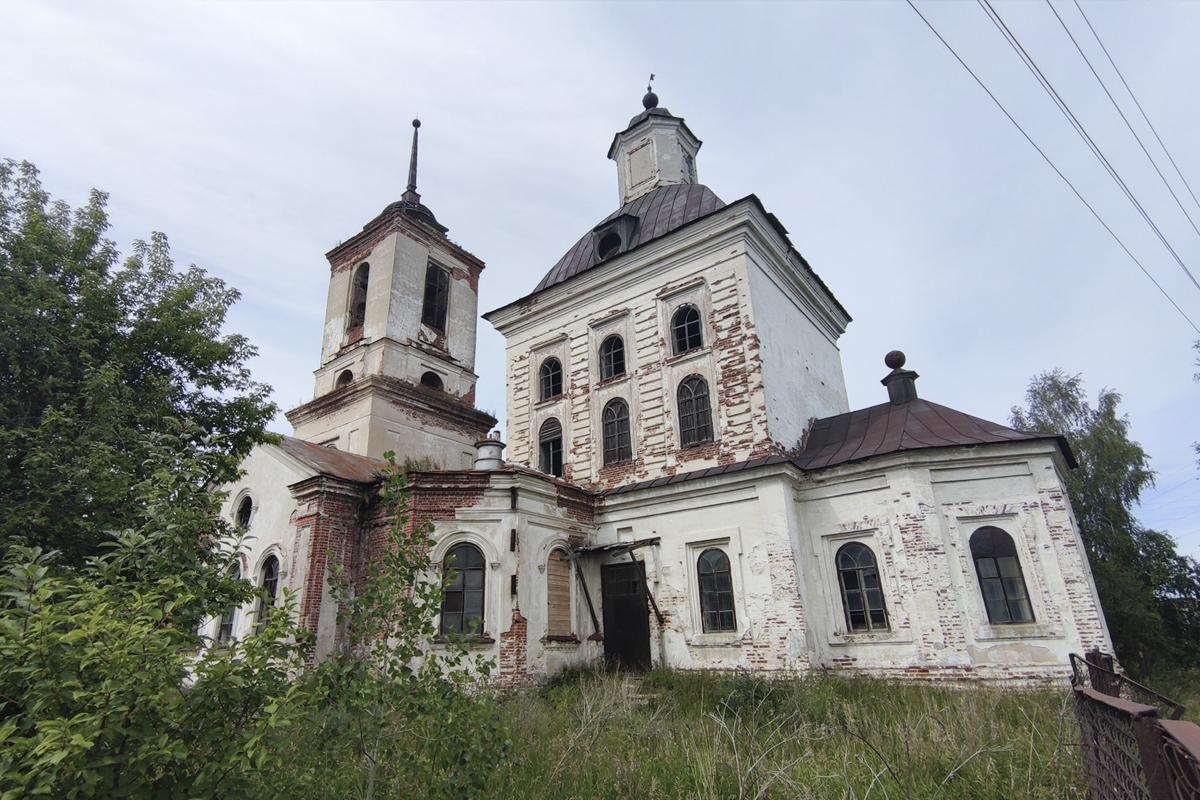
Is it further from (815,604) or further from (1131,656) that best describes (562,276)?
(1131,656)

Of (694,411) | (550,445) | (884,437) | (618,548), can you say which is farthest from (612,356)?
(884,437)

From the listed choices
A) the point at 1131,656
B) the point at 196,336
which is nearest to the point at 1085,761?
the point at 196,336

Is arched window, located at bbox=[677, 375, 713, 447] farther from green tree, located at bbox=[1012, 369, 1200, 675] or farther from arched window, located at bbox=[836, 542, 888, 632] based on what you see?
green tree, located at bbox=[1012, 369, 1200, 675]

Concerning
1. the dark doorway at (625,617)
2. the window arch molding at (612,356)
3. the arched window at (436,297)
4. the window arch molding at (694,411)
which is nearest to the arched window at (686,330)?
the window arch molding at (694,411)

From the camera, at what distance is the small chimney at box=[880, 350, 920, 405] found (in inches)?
564

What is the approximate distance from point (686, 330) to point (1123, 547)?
714 inches

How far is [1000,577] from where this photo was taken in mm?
11156

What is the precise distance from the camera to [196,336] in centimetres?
989

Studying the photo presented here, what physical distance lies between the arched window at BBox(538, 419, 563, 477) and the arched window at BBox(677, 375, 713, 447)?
3706 millimetres

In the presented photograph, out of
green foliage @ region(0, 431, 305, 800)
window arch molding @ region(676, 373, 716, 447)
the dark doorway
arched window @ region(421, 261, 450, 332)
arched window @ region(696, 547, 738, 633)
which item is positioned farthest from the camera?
arched window @ region(421, 261, 450, 332)

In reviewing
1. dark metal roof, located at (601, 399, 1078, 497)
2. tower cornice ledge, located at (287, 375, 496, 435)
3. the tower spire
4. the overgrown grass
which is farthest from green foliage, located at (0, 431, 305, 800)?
the tower spire

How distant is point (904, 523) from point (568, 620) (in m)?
6.97

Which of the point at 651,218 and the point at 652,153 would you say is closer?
the point at 651,218

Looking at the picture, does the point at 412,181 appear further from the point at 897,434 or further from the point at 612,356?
the point at 897,434
